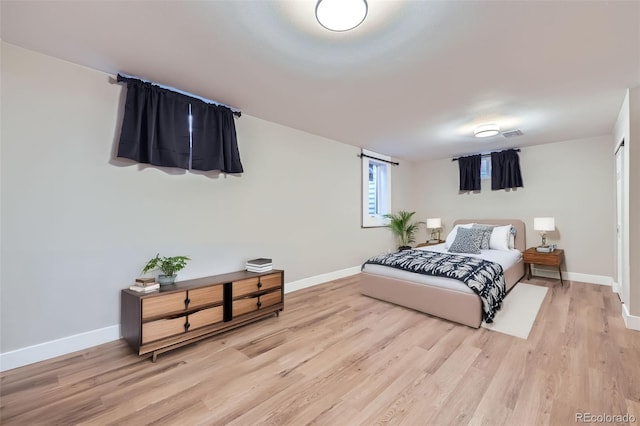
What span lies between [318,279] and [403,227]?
2.44 m

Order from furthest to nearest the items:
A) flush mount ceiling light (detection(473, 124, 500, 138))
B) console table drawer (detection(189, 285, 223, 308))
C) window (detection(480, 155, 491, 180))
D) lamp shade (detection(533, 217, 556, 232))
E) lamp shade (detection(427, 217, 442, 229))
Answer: lamp shade (detection(427, 217, 442, 229)) < window (detection(480, 155, 491, 180)) < lamp shade (detection(533, 217, 556, 232)) < flush mount ceiling light (detection(473, 124, 500, 138)) < console table drawer (detection(189, 285, 223, 308))

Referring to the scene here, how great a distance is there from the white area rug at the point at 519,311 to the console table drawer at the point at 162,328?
9.44ft

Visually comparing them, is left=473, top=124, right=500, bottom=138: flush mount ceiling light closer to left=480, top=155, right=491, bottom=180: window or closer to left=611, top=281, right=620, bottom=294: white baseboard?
left=480, top=155, right=491, bottom=180: window

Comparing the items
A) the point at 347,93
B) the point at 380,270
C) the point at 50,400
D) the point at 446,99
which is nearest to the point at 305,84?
the point at 347,93

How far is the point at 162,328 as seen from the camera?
219cm

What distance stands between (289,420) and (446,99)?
315 centimetres

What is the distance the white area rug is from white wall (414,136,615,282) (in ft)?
3.66

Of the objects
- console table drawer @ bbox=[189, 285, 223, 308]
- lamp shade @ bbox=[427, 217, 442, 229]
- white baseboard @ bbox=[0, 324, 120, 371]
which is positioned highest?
lamp shade @ bbox=[427, 217, 442, 229]

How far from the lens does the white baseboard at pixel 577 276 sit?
4176 mm

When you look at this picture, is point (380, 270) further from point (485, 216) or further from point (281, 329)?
point (485, 216)

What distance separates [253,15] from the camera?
1.69 m

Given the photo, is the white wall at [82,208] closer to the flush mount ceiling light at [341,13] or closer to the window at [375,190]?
the flush mount ceiling light at [341,13]

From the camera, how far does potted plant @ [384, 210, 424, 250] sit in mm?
5664

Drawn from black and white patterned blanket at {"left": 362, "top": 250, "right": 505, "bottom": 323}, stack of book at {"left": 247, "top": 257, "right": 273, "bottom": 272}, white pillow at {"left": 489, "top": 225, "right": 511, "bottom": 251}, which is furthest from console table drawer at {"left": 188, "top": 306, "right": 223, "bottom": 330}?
white pillow at {"left": 489, "top": 225, "right": 511, "bottom": 251}
